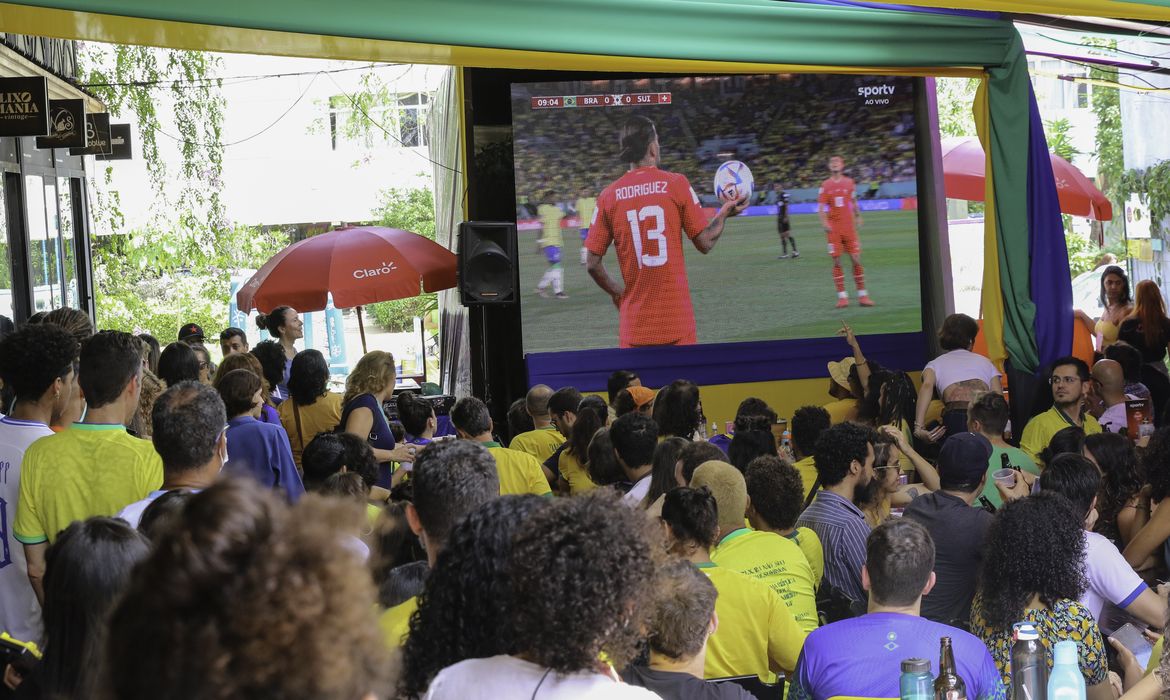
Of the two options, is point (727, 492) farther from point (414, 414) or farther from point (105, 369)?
point (414, 414)

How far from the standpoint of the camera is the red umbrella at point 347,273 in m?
9.58

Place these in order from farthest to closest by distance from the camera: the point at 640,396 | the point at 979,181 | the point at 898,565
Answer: the point at 979,181, the point at 640,396, the point at 898,565

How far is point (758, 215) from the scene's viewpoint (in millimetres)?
10242

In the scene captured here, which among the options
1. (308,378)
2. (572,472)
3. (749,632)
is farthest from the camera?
(308,378)

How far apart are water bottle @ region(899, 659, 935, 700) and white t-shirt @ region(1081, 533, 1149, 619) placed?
1281mm

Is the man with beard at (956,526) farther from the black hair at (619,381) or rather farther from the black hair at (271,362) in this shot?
the black hair at (271,362)

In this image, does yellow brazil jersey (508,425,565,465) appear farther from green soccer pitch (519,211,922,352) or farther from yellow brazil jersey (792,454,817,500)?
green soccer pitch (519,211,922,352)

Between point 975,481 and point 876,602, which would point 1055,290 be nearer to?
point 975,481

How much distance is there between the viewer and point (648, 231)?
10086mm

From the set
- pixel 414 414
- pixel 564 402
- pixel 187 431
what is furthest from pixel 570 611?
pixel 414 414

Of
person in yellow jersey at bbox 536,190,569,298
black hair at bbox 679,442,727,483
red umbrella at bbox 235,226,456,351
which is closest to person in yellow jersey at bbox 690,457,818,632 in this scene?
black hair at bbox 679,442,727,483

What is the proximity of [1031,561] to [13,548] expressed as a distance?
3115 millimetres

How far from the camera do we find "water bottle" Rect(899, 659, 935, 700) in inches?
105

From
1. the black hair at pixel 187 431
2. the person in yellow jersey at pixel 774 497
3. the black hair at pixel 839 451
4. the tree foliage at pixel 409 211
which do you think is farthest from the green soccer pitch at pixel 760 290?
the tree foliage at pixel 409 211
